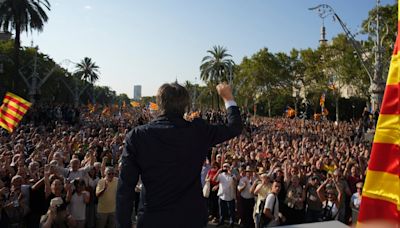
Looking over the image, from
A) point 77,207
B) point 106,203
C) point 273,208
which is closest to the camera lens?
point 77,207

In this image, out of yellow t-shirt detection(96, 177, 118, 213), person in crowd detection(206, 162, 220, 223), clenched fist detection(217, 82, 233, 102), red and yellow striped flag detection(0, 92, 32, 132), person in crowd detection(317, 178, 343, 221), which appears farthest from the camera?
red and yellow striped flag detection(0, 92, 32, 132)

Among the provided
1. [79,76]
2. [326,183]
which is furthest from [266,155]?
[79,76]

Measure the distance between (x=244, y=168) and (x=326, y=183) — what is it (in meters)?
2.23

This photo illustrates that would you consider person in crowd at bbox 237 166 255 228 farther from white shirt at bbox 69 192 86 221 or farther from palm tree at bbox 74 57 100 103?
palm tree at bbox 74 57 100 103

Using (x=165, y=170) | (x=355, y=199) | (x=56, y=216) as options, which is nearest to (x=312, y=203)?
(x=355, y=199)

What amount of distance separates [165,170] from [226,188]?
7234mm

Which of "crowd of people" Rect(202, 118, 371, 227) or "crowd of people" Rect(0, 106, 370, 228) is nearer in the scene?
"crowd of people" Rect(0, 106, 370, 228)

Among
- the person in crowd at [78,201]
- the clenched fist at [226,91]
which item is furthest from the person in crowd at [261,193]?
the clenched fist at [226,91]

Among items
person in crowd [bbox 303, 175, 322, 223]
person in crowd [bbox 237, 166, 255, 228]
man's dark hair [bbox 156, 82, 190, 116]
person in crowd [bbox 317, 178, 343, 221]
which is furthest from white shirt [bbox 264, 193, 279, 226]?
man's dark hair [bbox 156, 82, 190, 116]

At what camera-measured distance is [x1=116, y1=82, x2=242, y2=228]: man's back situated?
2.46 metres

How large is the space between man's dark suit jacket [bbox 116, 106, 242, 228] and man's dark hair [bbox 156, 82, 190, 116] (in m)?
0.08

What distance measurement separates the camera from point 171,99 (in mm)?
2598

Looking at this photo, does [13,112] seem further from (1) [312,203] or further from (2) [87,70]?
(2) [87,70]

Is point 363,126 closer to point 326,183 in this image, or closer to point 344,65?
point 326,183
